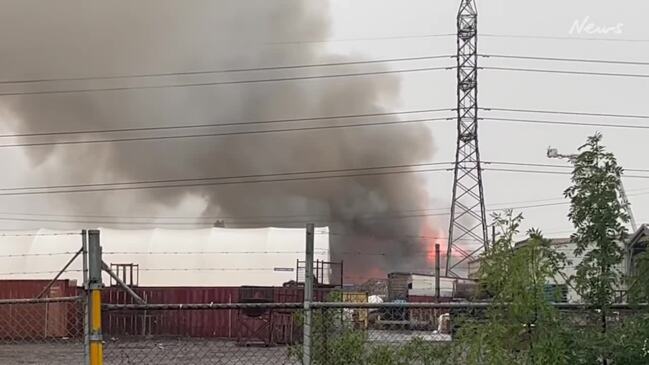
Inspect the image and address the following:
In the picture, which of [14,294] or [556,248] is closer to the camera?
[556,248]

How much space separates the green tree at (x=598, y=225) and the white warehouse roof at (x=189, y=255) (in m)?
22.8

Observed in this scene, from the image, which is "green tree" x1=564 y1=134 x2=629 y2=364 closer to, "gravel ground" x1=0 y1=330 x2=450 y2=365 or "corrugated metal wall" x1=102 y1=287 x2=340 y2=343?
"gravel ground" x1=0 y1=330 x2=450 y2=365

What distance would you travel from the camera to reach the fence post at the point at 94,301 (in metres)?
3.66

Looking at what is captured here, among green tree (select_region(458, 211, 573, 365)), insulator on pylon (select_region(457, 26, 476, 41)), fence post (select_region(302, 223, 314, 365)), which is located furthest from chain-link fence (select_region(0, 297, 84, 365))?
insulator on pylon (select_region(457, 26, 476, 41))

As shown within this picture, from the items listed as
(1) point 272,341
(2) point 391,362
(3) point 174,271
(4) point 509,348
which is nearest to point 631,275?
(4) point 509,348

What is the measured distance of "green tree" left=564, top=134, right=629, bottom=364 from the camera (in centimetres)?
331

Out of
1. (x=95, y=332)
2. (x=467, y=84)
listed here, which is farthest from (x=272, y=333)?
(x=467, y=84)

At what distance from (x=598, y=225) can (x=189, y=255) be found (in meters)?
26.8

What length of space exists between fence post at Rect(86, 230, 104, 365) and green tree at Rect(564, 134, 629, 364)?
248 cm

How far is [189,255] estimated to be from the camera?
2895 centimetres

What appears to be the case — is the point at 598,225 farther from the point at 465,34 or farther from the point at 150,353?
the point at 465,34

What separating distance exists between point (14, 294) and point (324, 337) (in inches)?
760

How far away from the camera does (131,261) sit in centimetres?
2841

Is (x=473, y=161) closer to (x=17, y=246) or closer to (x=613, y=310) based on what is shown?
(x=17, y=246)
